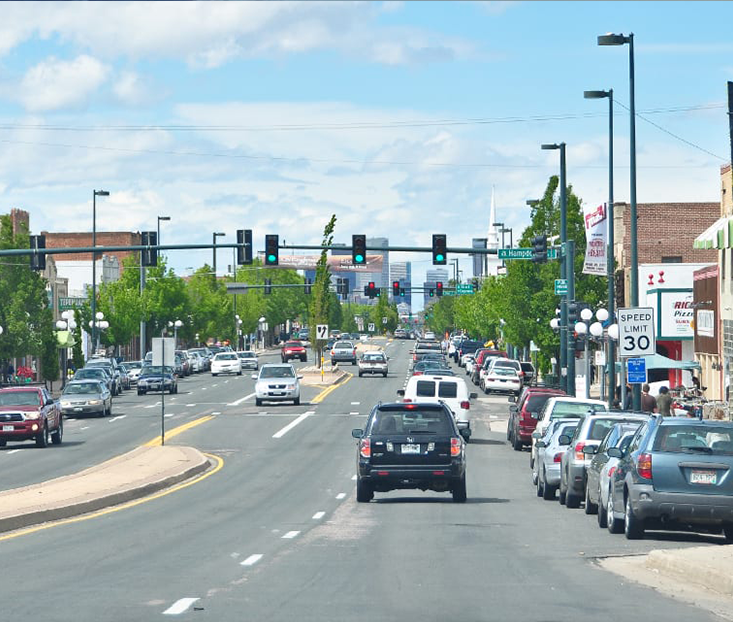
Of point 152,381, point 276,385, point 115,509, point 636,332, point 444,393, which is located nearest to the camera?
point 115,509

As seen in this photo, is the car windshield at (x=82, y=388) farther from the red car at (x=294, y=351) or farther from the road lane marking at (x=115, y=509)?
the red car at (x=294, y=351)

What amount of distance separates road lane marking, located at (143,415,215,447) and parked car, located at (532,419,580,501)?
16707 mm

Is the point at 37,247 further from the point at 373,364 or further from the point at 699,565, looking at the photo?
the point at 373,364

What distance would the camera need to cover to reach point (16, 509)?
2281 centimetres

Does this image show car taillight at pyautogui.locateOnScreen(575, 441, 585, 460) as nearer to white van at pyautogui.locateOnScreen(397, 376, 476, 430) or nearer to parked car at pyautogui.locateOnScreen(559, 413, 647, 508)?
parked car at pyautogui.locateOnScreen(559, 413, 647, 508)

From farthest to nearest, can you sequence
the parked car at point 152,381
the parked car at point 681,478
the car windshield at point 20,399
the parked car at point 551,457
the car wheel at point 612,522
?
the parked car at point 152,381
the car windshield at point 20,399
the parked car at point 551,457
the car wheel at point 612,522
the parked car at point 681,478

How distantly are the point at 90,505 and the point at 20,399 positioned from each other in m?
19.7

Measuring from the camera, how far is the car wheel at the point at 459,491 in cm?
2573

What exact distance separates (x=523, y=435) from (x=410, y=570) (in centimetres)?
2790

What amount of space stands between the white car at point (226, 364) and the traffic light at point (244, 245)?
164 ft

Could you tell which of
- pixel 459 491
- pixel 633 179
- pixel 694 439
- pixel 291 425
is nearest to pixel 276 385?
pixel 291 425

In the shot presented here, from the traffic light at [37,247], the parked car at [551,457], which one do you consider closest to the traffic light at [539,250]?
the traffic light at [37,247]

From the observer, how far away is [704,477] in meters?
18.6

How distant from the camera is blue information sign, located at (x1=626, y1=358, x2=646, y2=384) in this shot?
3443cm
